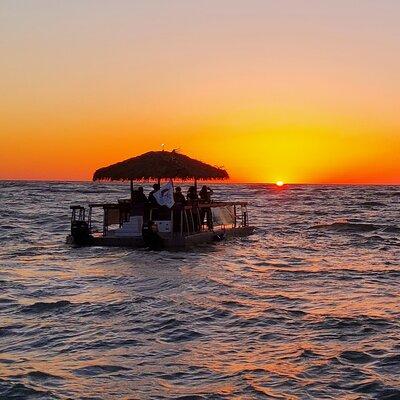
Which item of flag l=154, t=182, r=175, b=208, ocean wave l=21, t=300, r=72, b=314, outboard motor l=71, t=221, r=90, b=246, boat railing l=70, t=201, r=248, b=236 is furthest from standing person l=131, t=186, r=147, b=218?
ocean wave l=21, t=300, r=72, b=314

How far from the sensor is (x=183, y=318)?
10977 mm

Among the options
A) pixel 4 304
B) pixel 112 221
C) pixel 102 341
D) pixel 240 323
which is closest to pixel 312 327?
pixel 240 323

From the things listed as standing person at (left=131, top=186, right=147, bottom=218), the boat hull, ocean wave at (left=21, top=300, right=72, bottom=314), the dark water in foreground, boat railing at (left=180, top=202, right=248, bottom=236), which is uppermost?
standing person at (left=131, top=186, right=147, bottom=218)

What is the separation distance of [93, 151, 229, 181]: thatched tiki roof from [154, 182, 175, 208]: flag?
115 centimetres

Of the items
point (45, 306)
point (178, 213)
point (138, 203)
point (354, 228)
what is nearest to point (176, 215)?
point (178, 213)

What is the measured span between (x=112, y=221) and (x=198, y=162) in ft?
13.4

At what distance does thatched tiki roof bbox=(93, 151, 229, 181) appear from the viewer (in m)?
23.4

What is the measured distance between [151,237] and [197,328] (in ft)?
36.3

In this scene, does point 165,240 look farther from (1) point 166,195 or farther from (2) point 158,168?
(2) point 158,168

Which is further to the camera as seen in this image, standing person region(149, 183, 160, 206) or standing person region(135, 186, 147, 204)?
standing person region(135, 186, 147, 204)

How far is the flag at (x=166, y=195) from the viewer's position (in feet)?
71.6

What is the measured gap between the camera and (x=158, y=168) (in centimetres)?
2336

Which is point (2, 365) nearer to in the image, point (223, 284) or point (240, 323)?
point (240, 323)

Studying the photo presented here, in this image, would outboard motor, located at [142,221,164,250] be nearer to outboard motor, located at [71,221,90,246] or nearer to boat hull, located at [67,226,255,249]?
boat hull, located at [67,226,255,249]
